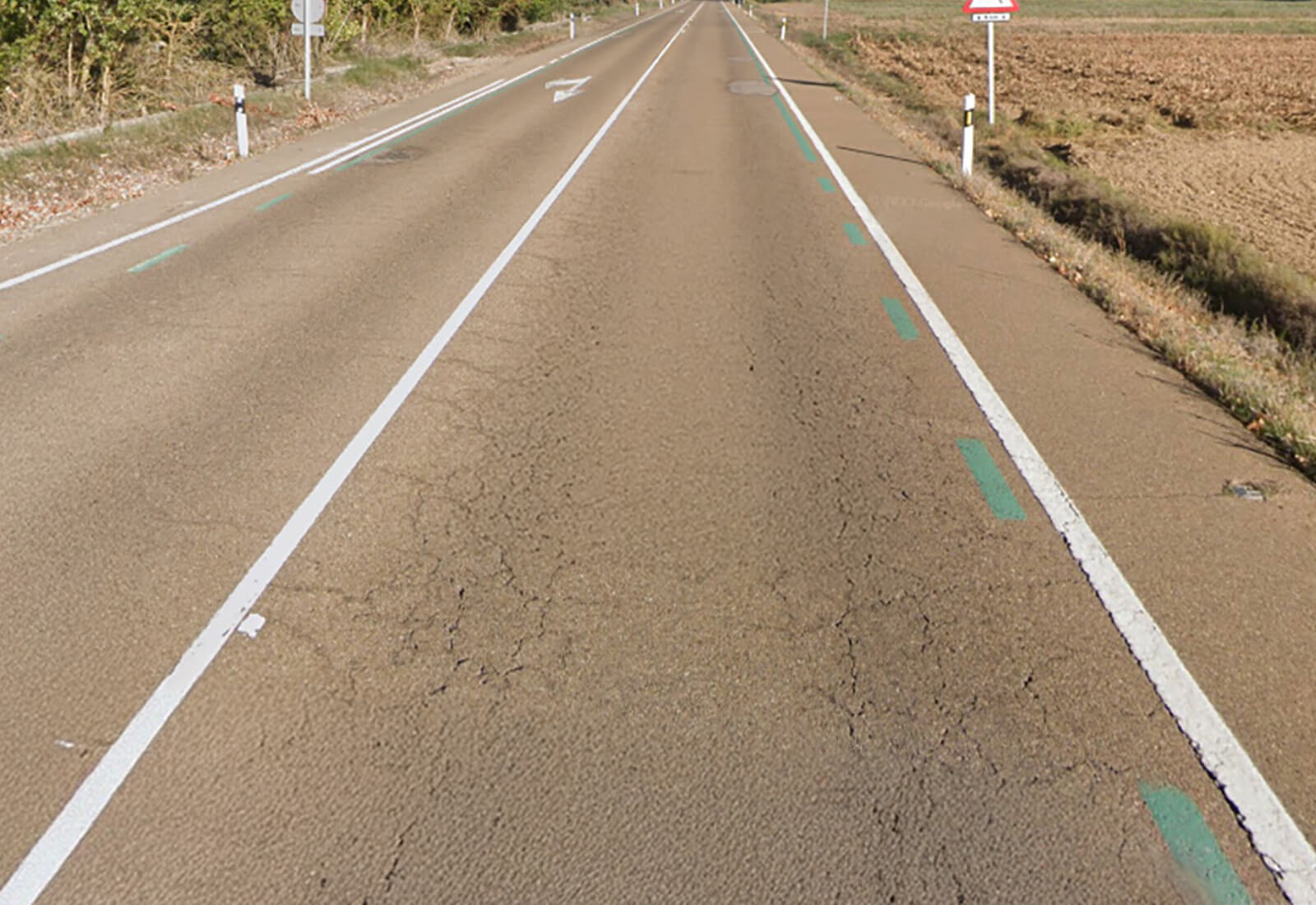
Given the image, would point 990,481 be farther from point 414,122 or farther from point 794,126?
point 414,122

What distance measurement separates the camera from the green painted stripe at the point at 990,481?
5512 mm

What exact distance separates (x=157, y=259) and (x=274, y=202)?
308 centimetres

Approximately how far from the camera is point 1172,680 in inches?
164

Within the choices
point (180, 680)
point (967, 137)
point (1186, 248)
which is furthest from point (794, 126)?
point (180, 680)

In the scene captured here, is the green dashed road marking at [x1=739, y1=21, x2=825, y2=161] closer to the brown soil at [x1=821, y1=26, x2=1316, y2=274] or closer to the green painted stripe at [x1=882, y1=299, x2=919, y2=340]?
the brown soil at [x1=821, y1=26, x2=1316, y2=274]

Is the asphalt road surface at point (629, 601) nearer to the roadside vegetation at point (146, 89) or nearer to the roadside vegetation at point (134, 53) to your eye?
the roadside vegetation at point (146, 89)

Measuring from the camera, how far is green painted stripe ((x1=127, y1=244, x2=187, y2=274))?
33.0 feet

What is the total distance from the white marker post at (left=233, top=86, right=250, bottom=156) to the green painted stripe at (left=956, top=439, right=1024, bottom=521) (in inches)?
544

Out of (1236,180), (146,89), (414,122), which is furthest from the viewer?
(414,122)

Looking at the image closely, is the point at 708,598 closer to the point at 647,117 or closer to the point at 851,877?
the point at 851,877

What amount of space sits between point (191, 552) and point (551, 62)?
A: 112 feet

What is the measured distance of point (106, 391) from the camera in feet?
22.8

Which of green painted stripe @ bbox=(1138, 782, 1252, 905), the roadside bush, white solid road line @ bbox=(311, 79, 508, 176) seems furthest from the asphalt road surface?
white solid road line @ bbox=(311, 79, 508, 176)

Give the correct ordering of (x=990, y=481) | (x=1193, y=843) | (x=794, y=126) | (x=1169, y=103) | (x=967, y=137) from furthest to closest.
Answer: (x=1169, y=103) → (x=794, y=126) → (x=967, y=137) → (x=990, y=481) → (x=1193, y=843)
